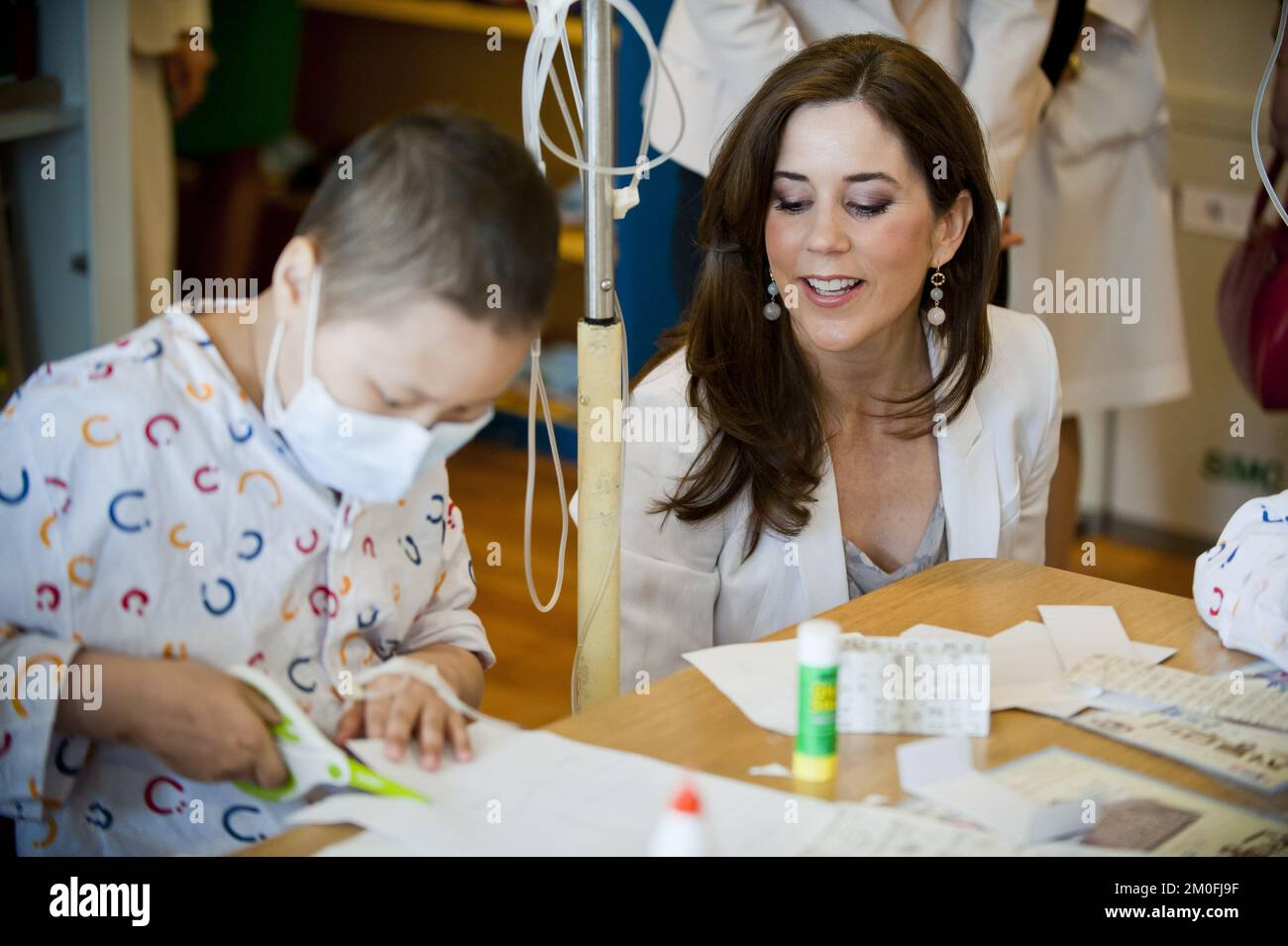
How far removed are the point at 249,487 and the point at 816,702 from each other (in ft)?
1.41

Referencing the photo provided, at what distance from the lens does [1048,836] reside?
3.32 feet

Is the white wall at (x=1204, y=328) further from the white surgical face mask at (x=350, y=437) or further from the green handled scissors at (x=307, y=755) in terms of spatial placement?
the green handled scissors at (x=307, y=755)

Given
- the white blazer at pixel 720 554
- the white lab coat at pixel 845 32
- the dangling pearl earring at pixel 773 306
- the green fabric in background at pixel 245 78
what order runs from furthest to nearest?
the green fabric in background at pixel 245 78
the white lab coat at pixel 845 32
the dangling pearl earring at pixel 773 306
the white blazer at pixel 720 554

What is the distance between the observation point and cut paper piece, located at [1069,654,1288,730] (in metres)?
1.22

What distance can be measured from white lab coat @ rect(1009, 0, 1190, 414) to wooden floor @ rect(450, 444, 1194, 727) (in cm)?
44

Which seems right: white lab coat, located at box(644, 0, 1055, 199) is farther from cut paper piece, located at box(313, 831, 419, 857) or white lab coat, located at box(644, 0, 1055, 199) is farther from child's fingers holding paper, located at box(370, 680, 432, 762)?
cut paper piece, located at box(313, 831, 419, 857)

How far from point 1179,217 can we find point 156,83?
205cm

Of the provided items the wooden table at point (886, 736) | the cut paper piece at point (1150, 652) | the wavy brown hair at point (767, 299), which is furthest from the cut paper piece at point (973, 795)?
the wavy brown hair at point (767, 299)

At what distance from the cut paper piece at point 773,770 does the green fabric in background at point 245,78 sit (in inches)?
119

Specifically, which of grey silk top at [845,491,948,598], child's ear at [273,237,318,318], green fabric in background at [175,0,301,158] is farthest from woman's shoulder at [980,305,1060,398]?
green fabric in background at [175,0,301,158]

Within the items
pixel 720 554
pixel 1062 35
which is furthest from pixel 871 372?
pixel 1062 35

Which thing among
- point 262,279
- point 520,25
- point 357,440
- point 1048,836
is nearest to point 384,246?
point 357,440

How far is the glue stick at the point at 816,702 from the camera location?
Answer: 1040 mm

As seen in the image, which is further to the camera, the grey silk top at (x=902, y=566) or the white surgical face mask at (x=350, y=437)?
the grey silk top at (x=902, y=566)
